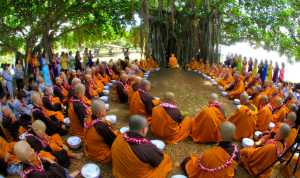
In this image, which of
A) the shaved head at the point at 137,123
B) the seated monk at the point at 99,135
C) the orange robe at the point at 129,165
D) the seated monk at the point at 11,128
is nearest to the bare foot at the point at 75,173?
the seated monk at the point at 99,135

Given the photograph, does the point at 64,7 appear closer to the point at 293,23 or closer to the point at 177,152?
the point at 177,152

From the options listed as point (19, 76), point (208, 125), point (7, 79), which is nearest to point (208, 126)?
point (208, 125)

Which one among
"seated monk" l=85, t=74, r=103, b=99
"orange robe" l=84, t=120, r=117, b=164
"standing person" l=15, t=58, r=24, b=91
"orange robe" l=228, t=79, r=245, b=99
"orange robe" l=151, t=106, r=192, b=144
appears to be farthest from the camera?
"standing person" l=15, t=58, r=24, b=91

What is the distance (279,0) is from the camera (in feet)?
62.0

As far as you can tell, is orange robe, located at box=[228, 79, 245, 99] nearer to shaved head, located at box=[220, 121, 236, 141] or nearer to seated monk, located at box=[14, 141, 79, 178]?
shaved head, located at box=[220, 121, 236, 141]

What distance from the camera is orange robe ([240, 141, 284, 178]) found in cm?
607

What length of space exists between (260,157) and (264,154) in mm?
101

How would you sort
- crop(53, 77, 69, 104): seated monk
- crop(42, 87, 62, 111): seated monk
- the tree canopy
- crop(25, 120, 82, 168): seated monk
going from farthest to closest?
the tree canopy < crop(53, 77, 69, 104): seated monk < crop(42, 87, 62, 111): seated monk < crop(25, 120, 82, 168): seated monk

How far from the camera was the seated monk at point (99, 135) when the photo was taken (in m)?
6.23

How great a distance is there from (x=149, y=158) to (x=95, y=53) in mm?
29799

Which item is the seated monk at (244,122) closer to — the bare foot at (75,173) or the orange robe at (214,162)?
the orange robe at (214,162)

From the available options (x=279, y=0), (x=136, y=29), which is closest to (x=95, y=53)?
(x=136, y=29)

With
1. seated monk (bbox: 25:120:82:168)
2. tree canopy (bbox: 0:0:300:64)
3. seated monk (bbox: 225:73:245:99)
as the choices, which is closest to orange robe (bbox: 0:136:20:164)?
seated monk (bbox: 25:120:82:168)

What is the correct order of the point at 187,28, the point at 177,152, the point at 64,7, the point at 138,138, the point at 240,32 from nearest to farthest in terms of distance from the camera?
1. the point at 138,138
2. the point at 177,152
3. the point at 64,7
4. the point at 187,28
5. the point at 240,32
